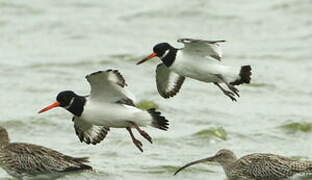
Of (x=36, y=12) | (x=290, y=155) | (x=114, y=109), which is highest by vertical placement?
(x=114, y=109)

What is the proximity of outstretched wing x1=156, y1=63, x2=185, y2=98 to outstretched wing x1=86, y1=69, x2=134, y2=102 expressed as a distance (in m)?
1.85

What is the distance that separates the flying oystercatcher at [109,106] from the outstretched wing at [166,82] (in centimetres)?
181

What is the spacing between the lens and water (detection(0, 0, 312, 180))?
2025 centimetres

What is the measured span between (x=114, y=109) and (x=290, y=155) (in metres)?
4.66

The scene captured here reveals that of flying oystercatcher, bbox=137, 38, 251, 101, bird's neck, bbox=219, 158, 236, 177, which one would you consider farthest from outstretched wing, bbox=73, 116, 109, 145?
bird's neck, bbox=219, 158, 236, 177

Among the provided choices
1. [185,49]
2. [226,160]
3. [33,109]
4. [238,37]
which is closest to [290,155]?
[226,160]

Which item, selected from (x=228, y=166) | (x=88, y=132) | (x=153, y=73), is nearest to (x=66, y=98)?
(x=88, y=132)

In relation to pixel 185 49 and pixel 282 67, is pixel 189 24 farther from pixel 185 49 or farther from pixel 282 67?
pixel 185 49

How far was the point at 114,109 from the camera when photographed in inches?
631

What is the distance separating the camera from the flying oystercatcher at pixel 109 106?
15.8 m

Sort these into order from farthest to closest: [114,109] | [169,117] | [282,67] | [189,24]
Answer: [189,24] < [282,67] < [169,117] < [114,109]

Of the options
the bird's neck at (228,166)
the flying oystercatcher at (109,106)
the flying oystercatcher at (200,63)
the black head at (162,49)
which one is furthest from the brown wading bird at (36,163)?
the bird's neck at (228,166)

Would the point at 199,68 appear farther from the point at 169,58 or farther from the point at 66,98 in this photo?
the point at 66,98

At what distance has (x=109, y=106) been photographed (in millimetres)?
16016
